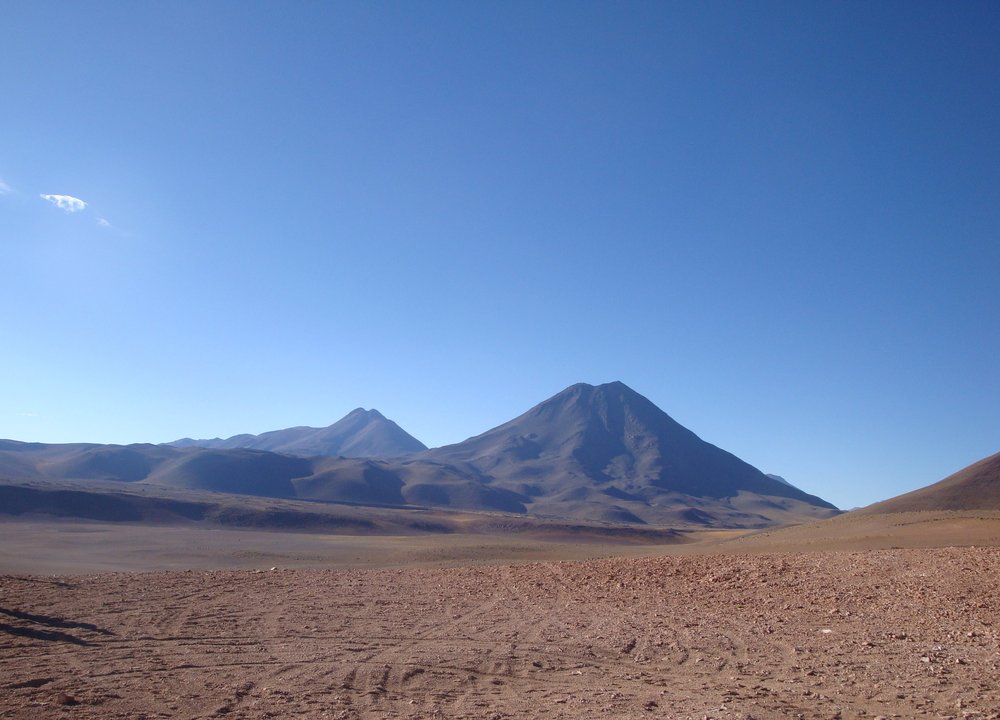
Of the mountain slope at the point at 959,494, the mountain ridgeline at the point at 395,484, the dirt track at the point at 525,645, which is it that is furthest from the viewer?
the mountain ridgeline at the point at 395,484

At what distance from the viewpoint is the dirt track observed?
9.59 m

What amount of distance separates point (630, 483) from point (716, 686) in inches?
7144

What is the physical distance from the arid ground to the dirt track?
2.0 inches

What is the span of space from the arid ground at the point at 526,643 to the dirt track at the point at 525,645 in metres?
0.05

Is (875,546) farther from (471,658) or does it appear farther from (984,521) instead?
(471,658)

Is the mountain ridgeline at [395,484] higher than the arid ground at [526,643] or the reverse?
higher

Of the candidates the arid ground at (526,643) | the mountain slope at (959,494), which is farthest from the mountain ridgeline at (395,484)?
the arid ground at (526,643)

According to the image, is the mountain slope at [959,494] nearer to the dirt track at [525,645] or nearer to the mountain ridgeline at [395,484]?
the dirt track at [525,645]

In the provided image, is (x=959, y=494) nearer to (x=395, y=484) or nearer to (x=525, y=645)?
(x=525, y=645)

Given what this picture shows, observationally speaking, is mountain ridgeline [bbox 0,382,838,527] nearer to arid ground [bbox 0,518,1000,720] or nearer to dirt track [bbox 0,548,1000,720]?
arid ground [bbox 0,518,1000,720]

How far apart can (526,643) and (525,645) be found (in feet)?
0.55

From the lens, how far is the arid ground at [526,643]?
31.5 ft

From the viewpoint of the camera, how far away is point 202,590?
759 inches

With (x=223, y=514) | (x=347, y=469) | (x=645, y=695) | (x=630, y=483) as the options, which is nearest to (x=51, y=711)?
(x=645, y=695)
